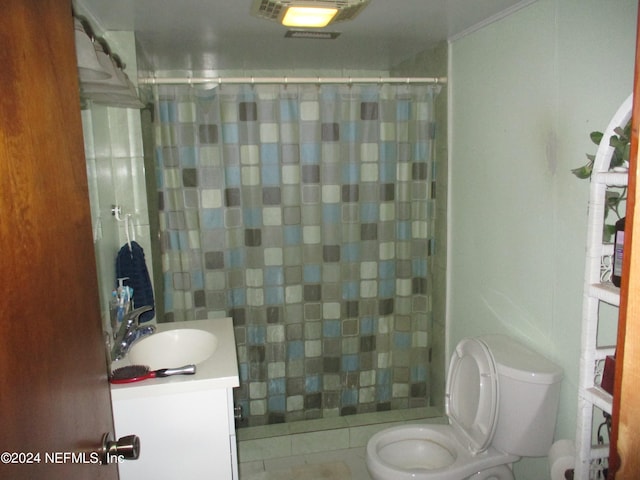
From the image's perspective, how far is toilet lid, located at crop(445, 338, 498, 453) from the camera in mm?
1731

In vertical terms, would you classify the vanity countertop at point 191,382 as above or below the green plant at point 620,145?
below

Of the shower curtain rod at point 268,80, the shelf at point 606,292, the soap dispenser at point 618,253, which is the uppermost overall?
the shower curtain rod at point 268,80

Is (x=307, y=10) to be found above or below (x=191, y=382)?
above

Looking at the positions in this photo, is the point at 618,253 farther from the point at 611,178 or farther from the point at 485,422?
the point at 485,422

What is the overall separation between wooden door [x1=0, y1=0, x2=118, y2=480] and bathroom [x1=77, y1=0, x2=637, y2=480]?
3.52 feet

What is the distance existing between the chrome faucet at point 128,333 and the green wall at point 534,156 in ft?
Answer: 5.15

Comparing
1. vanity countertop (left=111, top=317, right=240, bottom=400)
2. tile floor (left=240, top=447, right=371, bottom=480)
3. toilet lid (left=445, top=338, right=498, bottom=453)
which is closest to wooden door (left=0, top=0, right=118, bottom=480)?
vanity countertop (left=111, top=317, right=240, bottom=400)

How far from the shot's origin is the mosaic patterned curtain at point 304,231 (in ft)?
7.88

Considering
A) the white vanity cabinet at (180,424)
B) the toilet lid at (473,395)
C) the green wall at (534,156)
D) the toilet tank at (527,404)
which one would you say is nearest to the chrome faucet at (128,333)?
the white vanity cabinet at (180,424)

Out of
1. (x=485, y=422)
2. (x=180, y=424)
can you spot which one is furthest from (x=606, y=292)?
(x=180, y=424)

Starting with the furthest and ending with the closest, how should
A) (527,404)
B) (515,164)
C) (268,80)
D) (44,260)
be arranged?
(268,80)
(515,164)
(527,404)
(44,260)

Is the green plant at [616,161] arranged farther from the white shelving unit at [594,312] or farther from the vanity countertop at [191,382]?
the vanity countertop at [191,382]

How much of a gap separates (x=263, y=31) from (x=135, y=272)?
1279mm

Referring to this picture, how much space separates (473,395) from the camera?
6.14ft
